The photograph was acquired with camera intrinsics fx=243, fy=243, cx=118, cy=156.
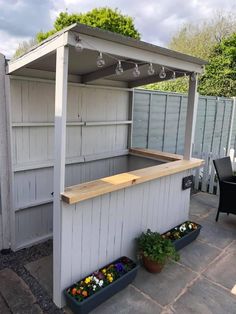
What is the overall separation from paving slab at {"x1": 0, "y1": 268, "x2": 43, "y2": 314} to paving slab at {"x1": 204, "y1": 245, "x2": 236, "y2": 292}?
5.27ft

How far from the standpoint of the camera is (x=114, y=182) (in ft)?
6.97

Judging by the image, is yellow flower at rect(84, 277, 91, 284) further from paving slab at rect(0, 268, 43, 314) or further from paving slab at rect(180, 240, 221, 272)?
paving slab at rect(180, 240, 221, 272)

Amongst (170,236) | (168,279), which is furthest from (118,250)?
(170,236)

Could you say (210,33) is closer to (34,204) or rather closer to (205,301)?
(34,204)

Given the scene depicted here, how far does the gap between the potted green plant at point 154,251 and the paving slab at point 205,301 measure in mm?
321

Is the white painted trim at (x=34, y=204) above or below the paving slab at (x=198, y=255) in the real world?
above

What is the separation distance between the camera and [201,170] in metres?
5.02

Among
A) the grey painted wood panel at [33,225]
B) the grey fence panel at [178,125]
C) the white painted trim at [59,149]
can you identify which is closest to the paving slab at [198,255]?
the white painted trim at [59,149]

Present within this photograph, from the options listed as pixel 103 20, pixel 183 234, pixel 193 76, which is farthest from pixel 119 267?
pixel 103 20

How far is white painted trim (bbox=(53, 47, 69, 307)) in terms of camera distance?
170 centimetres

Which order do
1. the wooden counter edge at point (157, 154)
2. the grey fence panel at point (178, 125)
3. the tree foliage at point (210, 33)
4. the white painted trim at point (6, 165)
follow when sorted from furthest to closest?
the tree foliage at point (210, 33), the grey fence panel at point (178, 125), the wooden counter edge at point (157, 154), the white painted trim at point (6, 165)

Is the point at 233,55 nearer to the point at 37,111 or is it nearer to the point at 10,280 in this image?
the point at 37,111

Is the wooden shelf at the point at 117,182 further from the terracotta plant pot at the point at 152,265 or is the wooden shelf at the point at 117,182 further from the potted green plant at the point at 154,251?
the terracotta plant pot at the point at 152,265

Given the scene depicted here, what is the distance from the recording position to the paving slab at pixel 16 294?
191 centimetres
